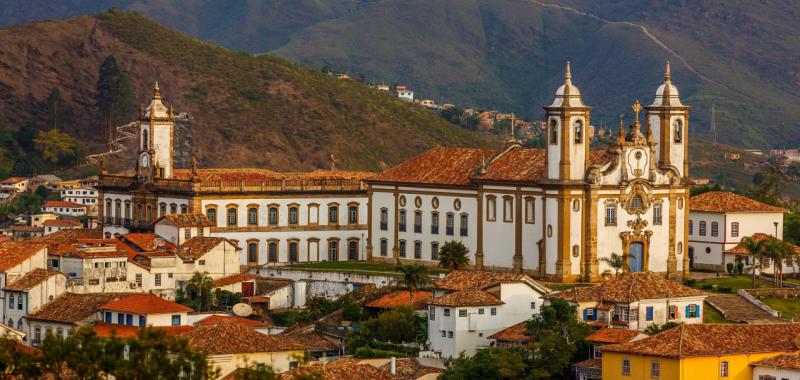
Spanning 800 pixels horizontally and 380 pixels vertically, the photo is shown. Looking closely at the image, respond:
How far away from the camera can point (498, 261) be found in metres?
93.6

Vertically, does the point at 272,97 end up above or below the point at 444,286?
above

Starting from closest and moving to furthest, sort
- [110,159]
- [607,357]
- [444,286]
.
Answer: [607,357] → [444,286] → [110,159]

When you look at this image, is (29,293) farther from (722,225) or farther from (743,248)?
(743,248)

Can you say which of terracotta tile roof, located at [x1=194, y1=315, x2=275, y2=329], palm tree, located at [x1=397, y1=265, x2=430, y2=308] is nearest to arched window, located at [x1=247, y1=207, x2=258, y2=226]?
terracotta tile roof, located at [x1=194, y1=315, x2=275, y2=329]

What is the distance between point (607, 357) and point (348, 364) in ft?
28.6

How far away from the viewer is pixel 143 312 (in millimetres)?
81438

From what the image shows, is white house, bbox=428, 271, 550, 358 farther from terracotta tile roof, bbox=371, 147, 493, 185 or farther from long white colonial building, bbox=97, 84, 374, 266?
long white colonial building, bbox=97, 84, 374, 266

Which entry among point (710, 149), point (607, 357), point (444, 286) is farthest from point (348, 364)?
point (710, 149)

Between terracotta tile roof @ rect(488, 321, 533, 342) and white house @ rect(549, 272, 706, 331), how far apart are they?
6.64 feet

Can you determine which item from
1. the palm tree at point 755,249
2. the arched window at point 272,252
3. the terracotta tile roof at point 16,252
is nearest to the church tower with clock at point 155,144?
the arched window at point 272,252

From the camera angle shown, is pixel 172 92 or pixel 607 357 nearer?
pixel 607 357

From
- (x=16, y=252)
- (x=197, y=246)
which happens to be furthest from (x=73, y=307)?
(x=197, y=246)

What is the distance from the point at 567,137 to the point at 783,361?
2480cm

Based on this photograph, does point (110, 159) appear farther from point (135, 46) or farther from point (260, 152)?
point (135, 46)
